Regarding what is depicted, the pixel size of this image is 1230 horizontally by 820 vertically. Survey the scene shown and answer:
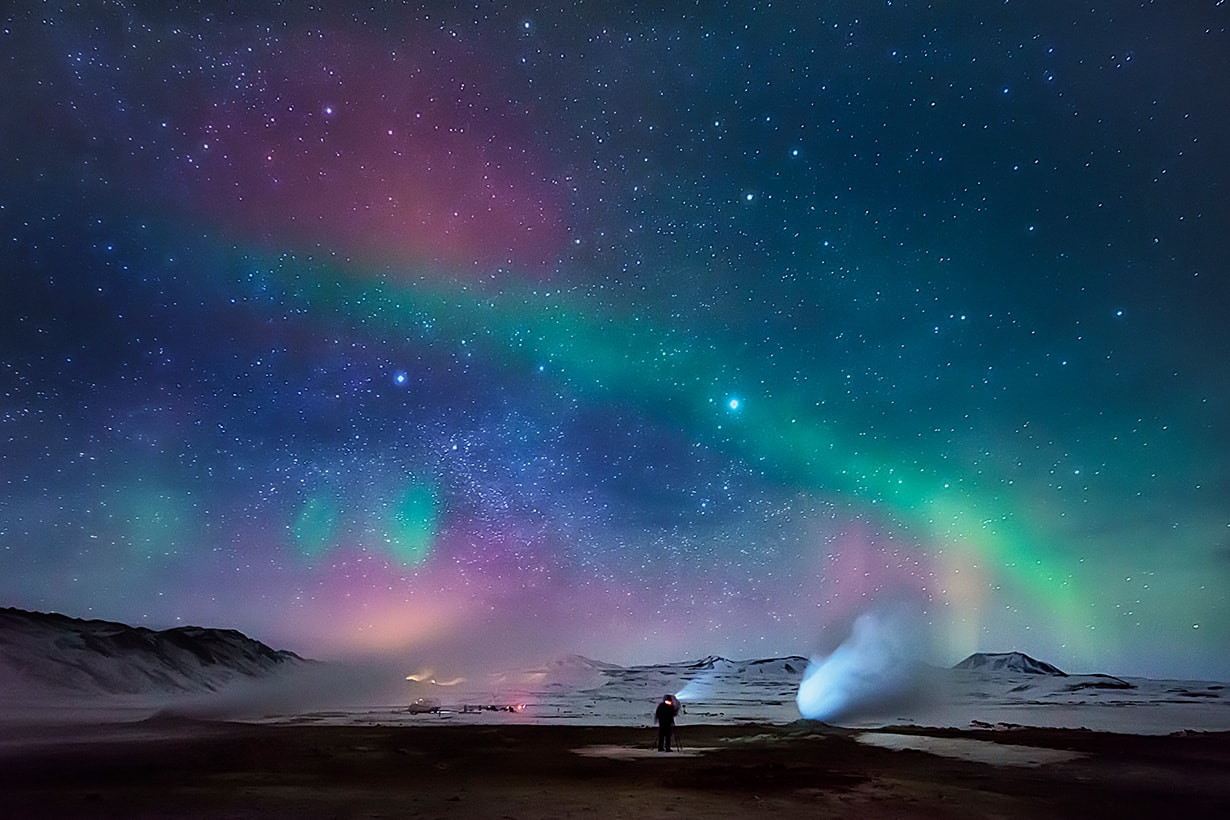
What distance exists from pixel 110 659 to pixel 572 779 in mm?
134798

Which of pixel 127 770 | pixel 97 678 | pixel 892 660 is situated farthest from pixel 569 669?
pixel 127 770

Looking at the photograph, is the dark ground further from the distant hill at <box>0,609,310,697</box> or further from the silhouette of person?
the distant hill at <box>0,609,310,697</box>

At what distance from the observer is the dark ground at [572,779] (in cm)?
1748

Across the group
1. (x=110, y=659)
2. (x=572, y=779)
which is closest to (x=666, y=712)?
(x=572, y=779)

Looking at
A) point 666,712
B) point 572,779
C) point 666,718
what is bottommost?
point 572,779

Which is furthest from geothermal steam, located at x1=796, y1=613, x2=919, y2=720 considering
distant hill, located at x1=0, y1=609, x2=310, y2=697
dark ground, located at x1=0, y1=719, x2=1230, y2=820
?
distant hill, located at x1=0, y1=609, x2=310, y2=697

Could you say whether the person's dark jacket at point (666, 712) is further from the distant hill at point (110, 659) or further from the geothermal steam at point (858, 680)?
the distant hill at point (110, 659)

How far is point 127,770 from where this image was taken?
23.7 meters

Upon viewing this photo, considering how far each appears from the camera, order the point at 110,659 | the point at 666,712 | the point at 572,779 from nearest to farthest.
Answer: the point at 572,779, the point at 666,712, the point at 110,659

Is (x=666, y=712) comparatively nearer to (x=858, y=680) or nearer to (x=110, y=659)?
(x=858, y=680)

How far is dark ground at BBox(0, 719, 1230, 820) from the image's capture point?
688 inches

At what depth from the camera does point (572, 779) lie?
21859 millimetres

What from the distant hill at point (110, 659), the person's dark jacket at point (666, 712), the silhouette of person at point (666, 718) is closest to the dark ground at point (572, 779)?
the silhouette of person at point (666, 718)

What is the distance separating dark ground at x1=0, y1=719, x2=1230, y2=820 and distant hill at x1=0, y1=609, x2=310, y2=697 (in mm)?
96979
